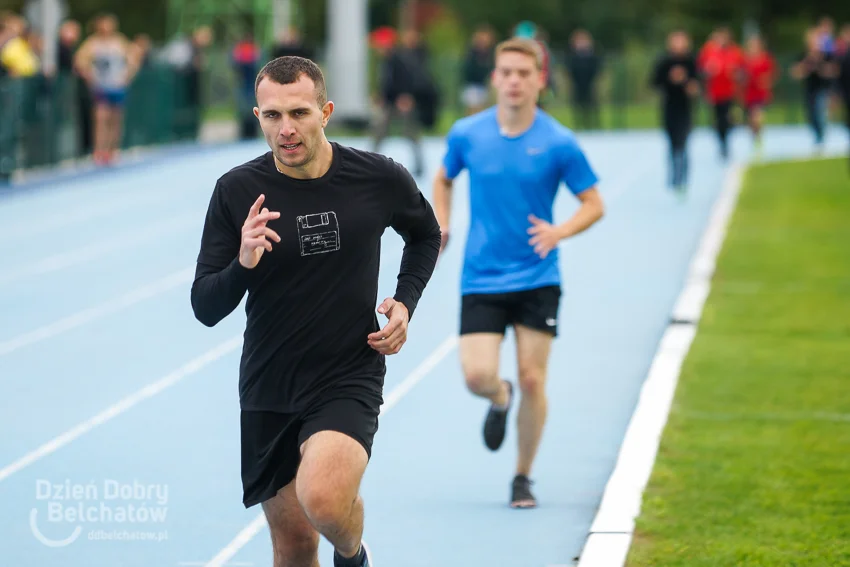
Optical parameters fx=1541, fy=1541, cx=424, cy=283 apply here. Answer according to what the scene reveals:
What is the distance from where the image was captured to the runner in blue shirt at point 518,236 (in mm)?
7406

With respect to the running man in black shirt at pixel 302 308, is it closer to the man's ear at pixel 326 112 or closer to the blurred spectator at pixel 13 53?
the man's ear at pixel 326 112

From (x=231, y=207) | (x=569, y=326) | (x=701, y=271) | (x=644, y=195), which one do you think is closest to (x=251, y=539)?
(x=231, y=207)

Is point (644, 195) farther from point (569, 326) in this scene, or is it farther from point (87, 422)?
point (87, 422)

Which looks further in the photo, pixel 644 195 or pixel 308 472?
pixel 644 195

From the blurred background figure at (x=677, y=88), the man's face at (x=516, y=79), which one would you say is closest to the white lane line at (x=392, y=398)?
the man's face at (x=516, y=79)

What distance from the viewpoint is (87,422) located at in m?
9.15

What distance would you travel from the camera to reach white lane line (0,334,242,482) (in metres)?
8.22

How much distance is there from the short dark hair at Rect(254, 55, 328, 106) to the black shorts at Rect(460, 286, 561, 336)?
255cm

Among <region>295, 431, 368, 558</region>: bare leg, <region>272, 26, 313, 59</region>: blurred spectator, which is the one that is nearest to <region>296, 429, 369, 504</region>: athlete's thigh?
<region>295, 431, 368, 558</region>: bare leg

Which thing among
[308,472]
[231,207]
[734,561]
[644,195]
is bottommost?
[644,195]

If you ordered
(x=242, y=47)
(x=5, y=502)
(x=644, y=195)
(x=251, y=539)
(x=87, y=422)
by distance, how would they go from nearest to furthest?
(x=251, y=539)
(x=5, y=502)
(x=87, y=422)
(x=644, y=195)
(x=242, y=47)

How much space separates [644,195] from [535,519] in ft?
53.6

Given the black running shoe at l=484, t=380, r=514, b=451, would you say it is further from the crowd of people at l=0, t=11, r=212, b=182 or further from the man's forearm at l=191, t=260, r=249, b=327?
the crowd of people at l=0, t=11, r=212, b=182

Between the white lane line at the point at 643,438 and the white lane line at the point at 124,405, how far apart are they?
10.1 ft
